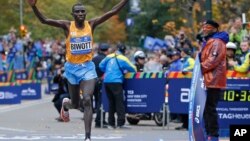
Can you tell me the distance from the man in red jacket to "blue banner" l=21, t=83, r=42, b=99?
19385 mm

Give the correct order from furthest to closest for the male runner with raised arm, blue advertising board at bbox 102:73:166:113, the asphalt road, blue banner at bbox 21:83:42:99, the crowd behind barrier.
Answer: blue banner at bbox 21:83:42:99
blue advertising board at bbox 102:73:166:113
the crowd behind barrier
the asphalt road
the male runner with raised arm

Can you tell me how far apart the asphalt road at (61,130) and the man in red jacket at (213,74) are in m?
2.44

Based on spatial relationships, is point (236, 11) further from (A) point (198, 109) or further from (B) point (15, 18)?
(B) point (15, 18)

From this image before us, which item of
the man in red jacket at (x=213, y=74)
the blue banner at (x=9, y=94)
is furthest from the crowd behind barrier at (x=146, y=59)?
the man in red jacket at (x=213, y=74)

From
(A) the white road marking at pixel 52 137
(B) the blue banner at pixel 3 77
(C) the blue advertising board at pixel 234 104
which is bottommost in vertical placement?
(A) the white road marking at pixel 52 137

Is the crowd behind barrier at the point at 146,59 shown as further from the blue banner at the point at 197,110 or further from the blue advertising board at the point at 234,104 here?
the blue banner at the point at 197,110

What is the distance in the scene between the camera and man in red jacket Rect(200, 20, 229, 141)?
13414 mm

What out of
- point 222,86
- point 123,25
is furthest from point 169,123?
point 123,25

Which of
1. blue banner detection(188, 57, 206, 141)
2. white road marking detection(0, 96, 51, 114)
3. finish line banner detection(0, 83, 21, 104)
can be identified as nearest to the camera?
blue banner detection(188, 57, 206, 141)

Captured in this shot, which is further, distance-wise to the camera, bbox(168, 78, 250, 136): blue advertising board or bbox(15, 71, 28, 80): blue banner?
bbox(15, 71, 28, 80): blue banner

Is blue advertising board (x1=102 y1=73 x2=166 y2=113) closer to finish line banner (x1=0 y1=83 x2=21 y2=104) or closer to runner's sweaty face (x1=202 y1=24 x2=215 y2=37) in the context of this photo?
runner's sweaty face (x1=202 y1=24 x2=215 y2=37)

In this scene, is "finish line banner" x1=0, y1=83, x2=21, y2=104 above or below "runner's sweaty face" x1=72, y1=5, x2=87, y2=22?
below

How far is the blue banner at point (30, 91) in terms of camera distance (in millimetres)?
32594

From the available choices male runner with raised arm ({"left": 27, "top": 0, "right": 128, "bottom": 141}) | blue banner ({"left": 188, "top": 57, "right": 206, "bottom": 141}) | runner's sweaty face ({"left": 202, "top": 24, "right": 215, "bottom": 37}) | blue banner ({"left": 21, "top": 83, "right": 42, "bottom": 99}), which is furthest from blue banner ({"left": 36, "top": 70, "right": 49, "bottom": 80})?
blue banner ({"left": 188, "top": 57, "right": 206, "bottom": 141})
